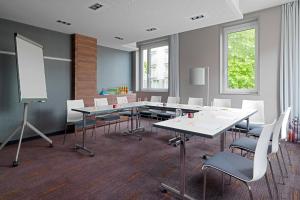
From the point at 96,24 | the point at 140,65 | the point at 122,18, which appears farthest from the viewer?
the point at 140,65

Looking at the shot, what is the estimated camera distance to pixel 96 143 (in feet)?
13.4

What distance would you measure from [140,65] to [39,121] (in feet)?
14.8

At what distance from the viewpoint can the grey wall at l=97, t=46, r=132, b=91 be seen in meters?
6.63

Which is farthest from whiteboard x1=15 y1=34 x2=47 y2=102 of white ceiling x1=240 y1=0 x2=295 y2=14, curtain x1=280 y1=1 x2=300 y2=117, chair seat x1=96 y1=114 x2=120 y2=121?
curtain x1=280 y1=1 x2=300 y2=117

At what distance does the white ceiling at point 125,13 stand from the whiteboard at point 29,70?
2.13 feet

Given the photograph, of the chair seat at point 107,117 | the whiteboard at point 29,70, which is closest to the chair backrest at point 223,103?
the chair seat at point 107,117

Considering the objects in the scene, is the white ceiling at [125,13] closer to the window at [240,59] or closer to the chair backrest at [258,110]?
the window at [240,59]

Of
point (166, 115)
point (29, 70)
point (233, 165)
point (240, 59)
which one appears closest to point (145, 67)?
point (166, 115)

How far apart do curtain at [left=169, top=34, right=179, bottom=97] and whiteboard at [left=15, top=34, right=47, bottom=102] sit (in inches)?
161

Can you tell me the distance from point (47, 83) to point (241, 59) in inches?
211

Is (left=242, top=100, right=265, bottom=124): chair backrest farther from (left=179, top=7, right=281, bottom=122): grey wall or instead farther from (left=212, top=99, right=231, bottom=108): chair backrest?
(left=179, top=7, right=281, bottom=122): grey wall

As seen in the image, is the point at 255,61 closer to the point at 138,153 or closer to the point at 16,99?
the point at 138,153

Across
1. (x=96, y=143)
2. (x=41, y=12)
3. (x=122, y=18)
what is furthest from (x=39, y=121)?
(x=122, y=18)

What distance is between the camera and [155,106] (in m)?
4.46
